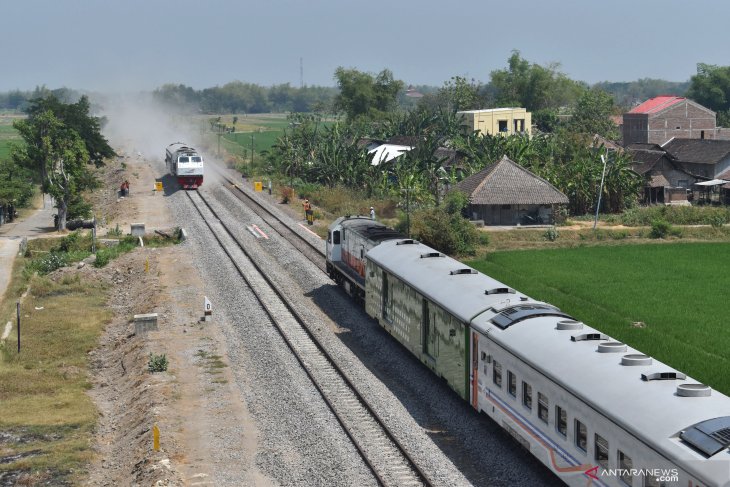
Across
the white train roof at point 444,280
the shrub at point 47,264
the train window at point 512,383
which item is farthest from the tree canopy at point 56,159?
the train window at point 512,383

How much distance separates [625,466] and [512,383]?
5089 millimetres

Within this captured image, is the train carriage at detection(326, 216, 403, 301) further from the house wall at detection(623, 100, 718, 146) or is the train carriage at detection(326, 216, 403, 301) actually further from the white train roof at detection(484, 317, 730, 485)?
the house wall at detection(623, 100, 718, 146)

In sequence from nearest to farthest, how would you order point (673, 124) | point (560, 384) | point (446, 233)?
point (560, 384), point (446, 233), point (673, 124)

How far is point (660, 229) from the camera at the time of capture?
61.8 m

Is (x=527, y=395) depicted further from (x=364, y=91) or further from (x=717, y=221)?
(x=364, y=91)

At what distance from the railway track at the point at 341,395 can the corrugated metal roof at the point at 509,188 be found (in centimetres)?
2418

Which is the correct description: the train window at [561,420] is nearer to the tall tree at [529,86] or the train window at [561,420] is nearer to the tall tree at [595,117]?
the tall tree at [595,117]

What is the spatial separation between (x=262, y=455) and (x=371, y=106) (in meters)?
135

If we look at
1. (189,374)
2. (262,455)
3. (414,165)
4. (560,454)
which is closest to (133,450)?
(262,455)

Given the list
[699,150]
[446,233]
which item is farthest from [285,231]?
[699,150]

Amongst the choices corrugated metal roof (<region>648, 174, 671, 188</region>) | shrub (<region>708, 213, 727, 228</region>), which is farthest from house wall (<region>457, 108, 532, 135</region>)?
shrub (<region>708, 213, 727, 228</region>)

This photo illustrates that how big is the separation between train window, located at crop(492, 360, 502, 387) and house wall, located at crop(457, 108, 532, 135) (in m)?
94.9

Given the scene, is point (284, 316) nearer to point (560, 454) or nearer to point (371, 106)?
point (560, 454)

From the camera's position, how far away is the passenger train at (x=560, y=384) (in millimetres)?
15562
